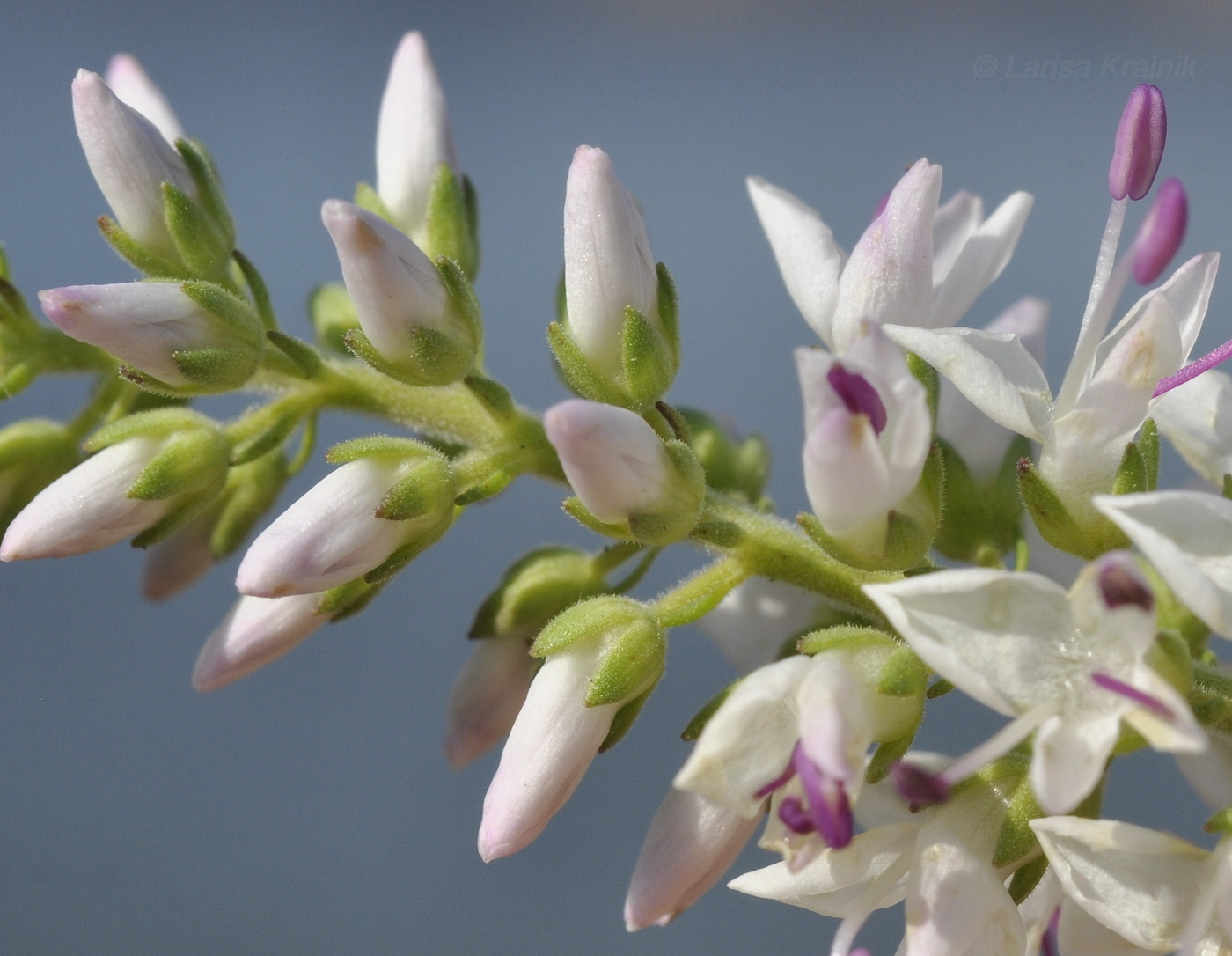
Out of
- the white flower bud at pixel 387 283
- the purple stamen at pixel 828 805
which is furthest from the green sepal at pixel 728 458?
the purple stamen at pixel 828 805

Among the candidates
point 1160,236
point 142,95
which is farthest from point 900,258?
point 142,95

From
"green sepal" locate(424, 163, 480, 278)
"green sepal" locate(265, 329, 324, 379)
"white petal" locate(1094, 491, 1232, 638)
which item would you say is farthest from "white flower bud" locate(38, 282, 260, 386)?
"white petal" locate(1094, 491, 1232, 638)

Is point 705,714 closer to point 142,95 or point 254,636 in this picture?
point 254,636

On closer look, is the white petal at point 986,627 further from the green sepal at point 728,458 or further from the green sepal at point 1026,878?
the green sepal at point 728,458

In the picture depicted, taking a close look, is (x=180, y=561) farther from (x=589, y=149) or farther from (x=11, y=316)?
(x=589, y=149)

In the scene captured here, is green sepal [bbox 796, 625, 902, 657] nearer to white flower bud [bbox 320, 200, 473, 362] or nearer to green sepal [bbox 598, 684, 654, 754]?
green sepal [bbox 598, 684, 654, 754]

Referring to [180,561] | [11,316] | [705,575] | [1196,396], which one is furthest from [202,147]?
[1196,396]
